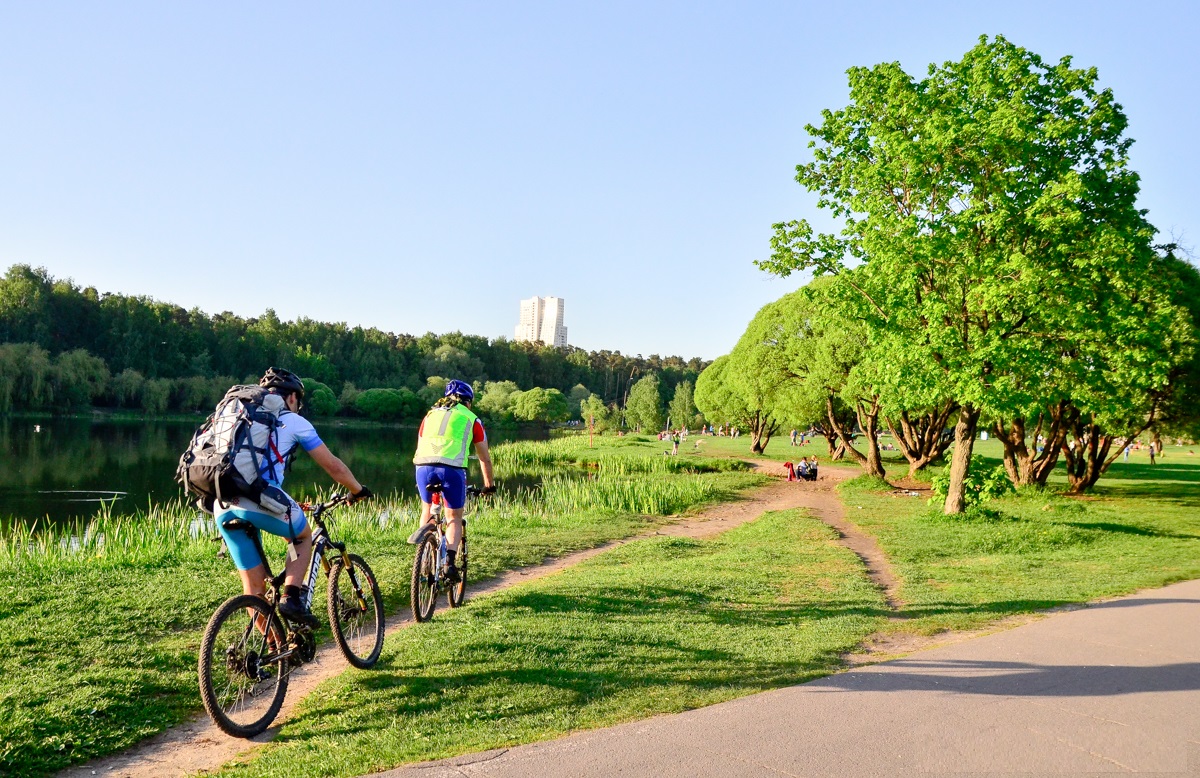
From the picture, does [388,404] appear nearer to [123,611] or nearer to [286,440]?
[123,611]

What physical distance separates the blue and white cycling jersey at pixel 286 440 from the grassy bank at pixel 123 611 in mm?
1724

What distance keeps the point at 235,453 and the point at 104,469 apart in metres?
29.0

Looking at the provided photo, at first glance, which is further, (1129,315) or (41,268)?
(41,268)

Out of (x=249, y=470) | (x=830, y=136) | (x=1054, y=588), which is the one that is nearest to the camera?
(x=249, y=470)

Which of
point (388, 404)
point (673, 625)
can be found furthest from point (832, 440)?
point (388, 404)

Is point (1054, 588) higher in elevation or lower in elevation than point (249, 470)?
lower

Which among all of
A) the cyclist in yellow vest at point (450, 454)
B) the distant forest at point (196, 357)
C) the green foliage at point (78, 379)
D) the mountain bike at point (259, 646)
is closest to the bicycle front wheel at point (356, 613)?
the mountain bike at point (259, 646)

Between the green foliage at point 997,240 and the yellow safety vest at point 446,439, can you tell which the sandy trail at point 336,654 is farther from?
the green foliage at point 997,240

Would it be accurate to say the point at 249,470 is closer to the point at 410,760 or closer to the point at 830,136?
the point at 410,760

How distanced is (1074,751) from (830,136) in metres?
14.4

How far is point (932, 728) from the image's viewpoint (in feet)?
14.8

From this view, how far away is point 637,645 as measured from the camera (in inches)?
245

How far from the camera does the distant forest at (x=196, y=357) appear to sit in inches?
2504

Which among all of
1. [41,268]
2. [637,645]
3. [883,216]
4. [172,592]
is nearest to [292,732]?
[637,645]
